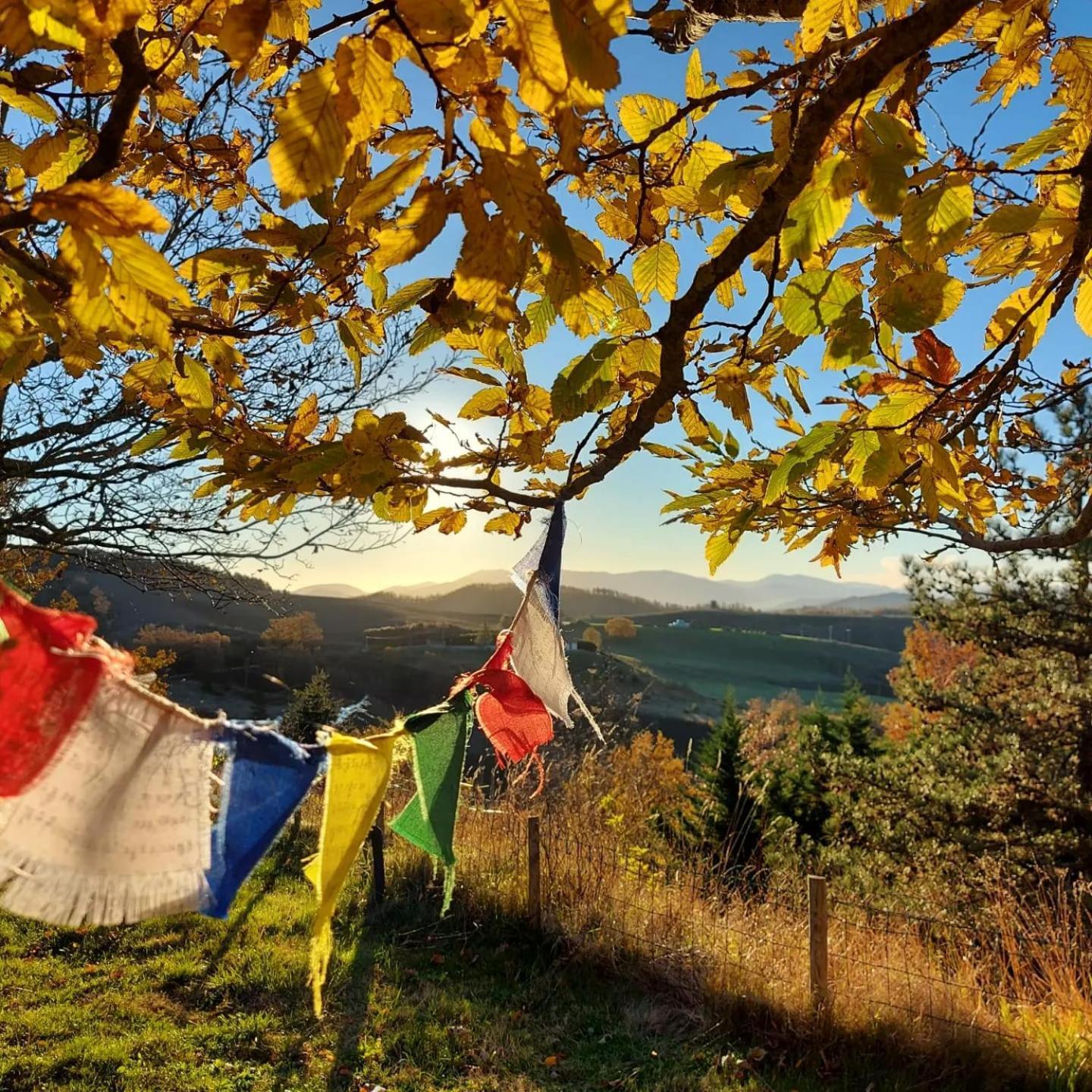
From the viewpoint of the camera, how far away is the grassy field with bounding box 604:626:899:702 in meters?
39.6

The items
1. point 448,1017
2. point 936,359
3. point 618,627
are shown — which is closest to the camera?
point 936,359

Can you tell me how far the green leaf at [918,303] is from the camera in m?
1.04

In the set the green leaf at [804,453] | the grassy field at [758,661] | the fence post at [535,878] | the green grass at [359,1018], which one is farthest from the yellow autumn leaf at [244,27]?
the grassy field at [758,661]

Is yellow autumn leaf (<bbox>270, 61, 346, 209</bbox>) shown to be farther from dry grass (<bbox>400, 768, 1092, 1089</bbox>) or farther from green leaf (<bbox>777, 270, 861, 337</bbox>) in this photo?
dry grass (<bbox>400, 768, 1092, 1089</bbox>)

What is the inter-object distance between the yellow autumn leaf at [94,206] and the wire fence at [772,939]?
412 centimetres

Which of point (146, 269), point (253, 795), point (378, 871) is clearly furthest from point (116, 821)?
point (378, 871)

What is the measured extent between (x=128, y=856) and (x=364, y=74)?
842mm

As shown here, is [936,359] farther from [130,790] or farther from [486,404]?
[130,790]

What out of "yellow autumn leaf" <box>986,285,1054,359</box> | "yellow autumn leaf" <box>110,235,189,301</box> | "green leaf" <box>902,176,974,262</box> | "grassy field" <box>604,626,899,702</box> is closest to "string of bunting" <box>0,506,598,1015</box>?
"yellow autumn leaf" <box>110,235,189,301</box>

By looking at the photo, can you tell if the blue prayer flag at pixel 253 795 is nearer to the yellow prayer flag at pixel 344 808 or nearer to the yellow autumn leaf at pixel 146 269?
the yellow prayer flag at pixel 344 808

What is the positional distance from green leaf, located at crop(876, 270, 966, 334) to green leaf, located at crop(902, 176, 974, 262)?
12 cm

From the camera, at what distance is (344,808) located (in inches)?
43.3

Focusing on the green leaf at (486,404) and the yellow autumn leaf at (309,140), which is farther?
the green leaf at (486,404)

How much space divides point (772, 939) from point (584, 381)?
14.0ft
